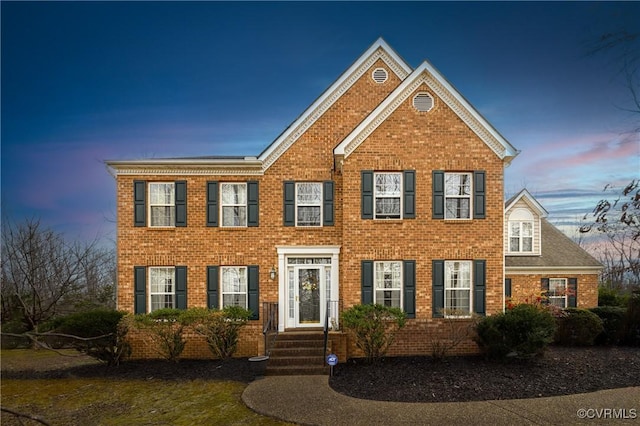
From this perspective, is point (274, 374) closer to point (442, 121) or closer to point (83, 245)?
point (442, 121)

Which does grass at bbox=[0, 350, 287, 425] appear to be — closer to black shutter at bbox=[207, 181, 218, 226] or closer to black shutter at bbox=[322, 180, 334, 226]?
black shutter at bbox=[207, 181, 218, 226]

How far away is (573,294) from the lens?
15227mm

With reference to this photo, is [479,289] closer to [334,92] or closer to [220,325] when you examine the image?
[334,92]

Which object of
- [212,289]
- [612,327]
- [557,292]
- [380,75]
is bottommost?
[612,327]

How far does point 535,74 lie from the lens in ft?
31.5

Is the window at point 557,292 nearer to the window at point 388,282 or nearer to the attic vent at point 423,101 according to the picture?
the window at point 388,282

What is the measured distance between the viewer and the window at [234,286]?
1188 centimetres

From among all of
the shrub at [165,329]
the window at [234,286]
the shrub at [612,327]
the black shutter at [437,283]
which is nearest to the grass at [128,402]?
the shrub at [165,329]

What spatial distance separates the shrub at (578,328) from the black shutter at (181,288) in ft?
40.5

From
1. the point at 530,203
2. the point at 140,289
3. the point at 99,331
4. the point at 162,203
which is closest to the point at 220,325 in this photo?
the point at 140,289

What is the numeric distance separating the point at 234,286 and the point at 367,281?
4346mm

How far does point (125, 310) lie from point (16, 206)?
10.7 metres

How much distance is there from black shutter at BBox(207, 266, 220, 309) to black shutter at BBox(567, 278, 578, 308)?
14168mm

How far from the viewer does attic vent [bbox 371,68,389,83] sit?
12.3m
